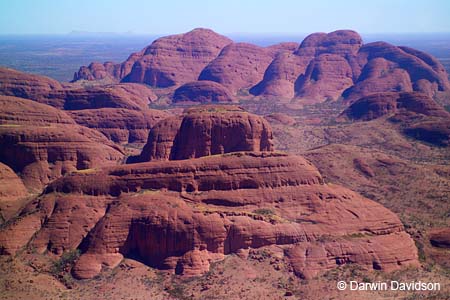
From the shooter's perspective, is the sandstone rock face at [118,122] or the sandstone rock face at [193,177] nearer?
the sandstone rock face at [193,177]

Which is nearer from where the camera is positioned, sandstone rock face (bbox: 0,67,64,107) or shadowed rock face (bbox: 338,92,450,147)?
shadowed rock face (bbox: 338,92,450,147)

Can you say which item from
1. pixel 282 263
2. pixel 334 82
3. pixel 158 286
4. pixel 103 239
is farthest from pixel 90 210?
pixel 334 82

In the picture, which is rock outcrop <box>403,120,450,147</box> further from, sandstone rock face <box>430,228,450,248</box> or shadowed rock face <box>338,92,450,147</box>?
sandstone rock face <box>430,228,450,248</box>

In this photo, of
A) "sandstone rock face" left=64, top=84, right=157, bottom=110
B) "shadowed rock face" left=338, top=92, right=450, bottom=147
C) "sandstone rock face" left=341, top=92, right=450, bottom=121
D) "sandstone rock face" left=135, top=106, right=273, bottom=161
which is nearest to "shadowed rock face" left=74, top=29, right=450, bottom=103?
"sandstone rock face" left=341, top=92, right=450, bottom=121

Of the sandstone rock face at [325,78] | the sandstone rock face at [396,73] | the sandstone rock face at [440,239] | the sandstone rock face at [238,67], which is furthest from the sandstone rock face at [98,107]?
the sandstone rock face at [396,73]

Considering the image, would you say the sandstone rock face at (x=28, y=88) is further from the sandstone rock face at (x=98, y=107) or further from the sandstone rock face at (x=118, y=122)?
the sandstone rock face at (x=118, y=122)

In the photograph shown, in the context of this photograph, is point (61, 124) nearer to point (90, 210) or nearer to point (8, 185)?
point (8, 185)
